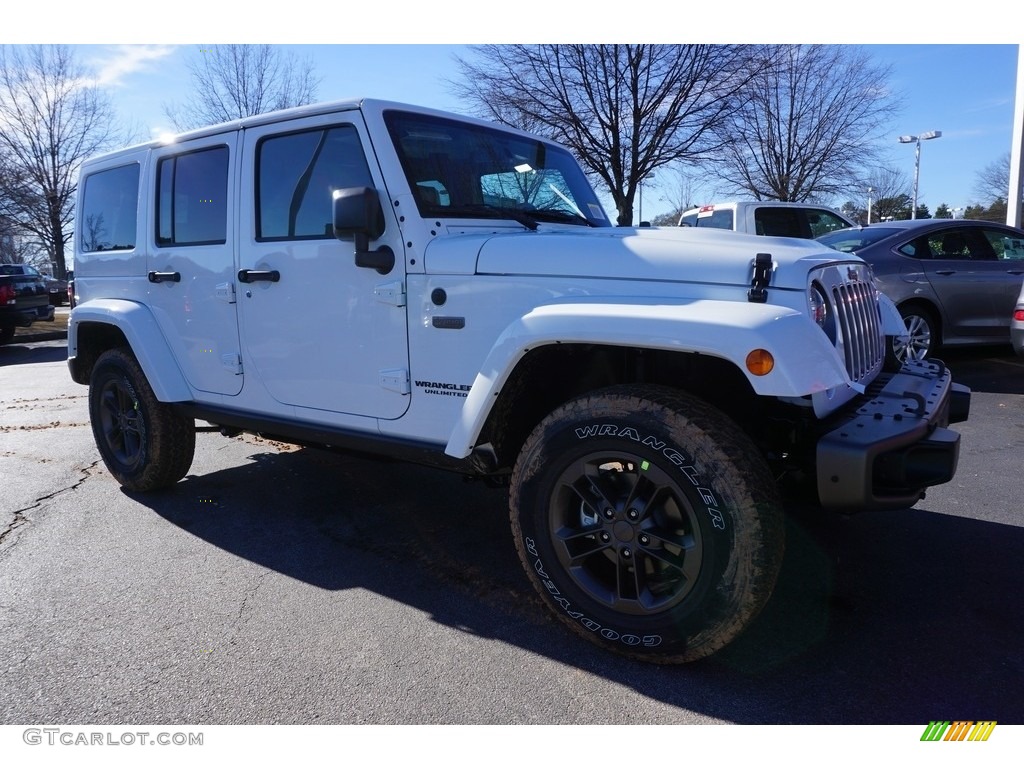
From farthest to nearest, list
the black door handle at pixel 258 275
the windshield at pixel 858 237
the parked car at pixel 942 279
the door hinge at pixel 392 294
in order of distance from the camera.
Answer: the windshield at pixel 858 237 → the parked car at pixel 942 279 → the black door handle at pixel 258 275 → the door hinge at pixel 392 294

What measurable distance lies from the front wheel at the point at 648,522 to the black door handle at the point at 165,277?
2.47 metres

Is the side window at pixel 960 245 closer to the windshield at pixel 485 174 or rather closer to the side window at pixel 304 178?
the windshield at pixel 485 174

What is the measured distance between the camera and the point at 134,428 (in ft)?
14.7

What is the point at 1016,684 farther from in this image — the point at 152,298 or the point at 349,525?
the point at 152,298

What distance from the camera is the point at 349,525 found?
3963 mm

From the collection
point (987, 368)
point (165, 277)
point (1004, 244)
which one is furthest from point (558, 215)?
point (1004, 244)

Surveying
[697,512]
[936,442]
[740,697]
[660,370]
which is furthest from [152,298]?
[936,442]

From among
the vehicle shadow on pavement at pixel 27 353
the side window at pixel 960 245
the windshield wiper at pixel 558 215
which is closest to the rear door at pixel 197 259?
the windshield wiper at pixel 558 215

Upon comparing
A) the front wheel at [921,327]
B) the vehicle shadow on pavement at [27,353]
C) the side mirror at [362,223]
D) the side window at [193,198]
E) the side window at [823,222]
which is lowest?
the vehicle shadow on pavement at [27,353]

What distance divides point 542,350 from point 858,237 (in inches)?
257

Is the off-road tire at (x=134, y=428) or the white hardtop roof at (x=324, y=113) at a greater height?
the white hardtop roof at (x=324, y=113)

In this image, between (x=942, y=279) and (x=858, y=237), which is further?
(x=858, y=237)

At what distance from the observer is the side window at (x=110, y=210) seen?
4.40m

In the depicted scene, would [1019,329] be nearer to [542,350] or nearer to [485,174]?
[485,174]
